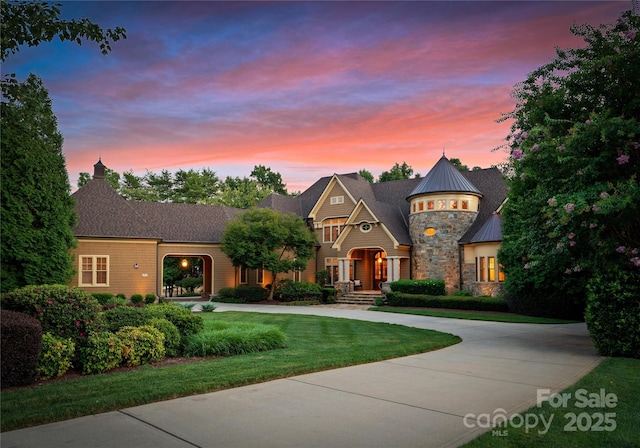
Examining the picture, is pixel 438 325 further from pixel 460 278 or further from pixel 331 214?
pixel 331 214

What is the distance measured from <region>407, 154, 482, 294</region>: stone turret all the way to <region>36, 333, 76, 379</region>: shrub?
23.6m

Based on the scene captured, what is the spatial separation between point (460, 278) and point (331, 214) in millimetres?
10214

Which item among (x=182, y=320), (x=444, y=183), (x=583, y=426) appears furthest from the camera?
(x=444, y=183)

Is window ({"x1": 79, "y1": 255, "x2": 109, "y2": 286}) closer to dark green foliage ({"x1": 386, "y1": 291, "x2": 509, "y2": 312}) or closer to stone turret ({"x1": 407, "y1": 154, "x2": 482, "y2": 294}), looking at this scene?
dark green foliage ({"x1": 386, "y1": 291, "x2": 509, "y2": 312})

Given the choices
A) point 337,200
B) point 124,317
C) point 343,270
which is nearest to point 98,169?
point 337,200

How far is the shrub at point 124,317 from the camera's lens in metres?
8.95

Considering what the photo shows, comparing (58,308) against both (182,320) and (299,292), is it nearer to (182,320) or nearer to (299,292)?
(182,320)

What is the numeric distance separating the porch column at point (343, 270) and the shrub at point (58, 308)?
2349cm

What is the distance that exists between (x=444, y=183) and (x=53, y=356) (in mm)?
24849

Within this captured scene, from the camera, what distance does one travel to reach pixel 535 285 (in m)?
19.4

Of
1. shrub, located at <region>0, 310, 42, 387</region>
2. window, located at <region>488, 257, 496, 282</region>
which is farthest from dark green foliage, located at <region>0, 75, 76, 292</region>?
window, located at <region>488, 257, 496, 282</region>

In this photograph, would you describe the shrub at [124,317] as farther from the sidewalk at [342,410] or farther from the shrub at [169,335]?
the sidewalk at [342,410]

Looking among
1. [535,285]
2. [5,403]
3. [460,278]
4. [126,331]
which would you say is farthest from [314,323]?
[460,278]

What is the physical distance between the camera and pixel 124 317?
9242mm
